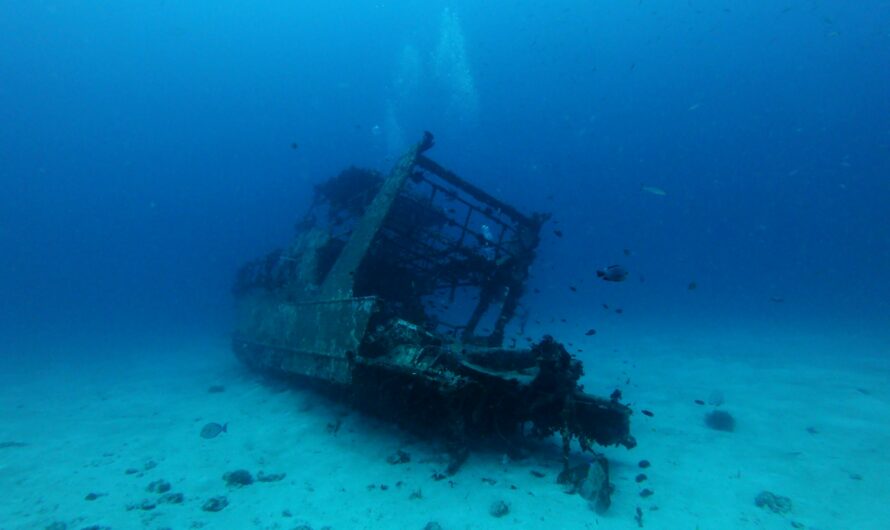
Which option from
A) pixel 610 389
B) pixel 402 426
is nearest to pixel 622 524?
pixel 402 426

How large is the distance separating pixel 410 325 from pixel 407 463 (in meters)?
2.09

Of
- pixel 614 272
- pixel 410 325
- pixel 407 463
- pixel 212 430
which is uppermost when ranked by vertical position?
pixel 614 272

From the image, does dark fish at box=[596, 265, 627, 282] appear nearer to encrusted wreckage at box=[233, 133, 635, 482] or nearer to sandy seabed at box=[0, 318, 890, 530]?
encrusted wreckage at box=[233, 133, 635, 482]

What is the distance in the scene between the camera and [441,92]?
139 meters

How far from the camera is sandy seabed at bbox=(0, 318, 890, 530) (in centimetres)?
537

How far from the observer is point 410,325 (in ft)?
22.9

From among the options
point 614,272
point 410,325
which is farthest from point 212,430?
point 614,272

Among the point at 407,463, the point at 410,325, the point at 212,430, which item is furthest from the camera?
the point at 212,430

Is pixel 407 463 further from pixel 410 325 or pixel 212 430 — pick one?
pixel 212 430

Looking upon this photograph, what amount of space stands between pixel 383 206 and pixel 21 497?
739 cm

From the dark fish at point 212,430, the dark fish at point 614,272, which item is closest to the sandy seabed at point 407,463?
the dark fish at point 212,430

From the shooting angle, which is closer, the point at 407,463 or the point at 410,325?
the point at 407,463

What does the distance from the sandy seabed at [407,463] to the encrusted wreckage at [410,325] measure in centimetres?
73

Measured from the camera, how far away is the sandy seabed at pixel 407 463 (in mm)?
5371
